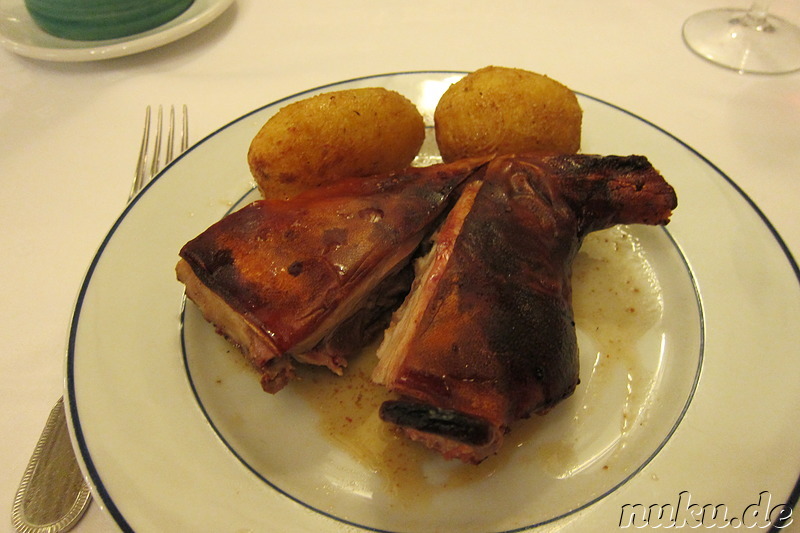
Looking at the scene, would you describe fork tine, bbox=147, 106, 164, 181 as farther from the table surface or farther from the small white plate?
the small white plate

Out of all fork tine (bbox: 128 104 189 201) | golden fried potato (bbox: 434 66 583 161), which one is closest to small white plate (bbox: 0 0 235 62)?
fork tine (bbox: 128 104 189 201)

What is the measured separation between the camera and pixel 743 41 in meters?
2.46

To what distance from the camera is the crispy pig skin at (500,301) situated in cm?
108

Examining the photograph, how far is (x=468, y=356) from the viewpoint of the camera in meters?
1.10

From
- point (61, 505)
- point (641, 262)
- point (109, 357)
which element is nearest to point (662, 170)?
point (641, 262)

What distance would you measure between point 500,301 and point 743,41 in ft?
7.21

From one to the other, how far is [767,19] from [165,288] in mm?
2954

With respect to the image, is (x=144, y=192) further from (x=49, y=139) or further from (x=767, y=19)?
(x=767, y=19)

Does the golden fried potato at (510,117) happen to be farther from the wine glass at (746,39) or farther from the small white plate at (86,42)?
the small white plate at (86,42)

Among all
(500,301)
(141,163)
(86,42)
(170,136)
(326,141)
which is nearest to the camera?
(500,301)

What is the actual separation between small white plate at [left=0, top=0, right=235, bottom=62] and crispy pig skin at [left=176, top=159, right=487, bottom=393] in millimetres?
1585

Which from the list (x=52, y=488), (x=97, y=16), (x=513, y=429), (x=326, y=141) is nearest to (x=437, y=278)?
(x=513, y=429)

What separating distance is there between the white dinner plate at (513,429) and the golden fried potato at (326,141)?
0.33 meters

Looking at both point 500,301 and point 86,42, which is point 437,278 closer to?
point 500,301
